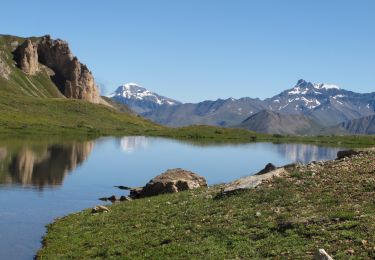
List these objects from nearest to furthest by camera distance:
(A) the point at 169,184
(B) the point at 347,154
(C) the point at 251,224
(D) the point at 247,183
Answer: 1. (C) the point at 251,224
2. (D) the point at 247,183
3. (B) the point at 347,154
4. (A) the point at 169,184

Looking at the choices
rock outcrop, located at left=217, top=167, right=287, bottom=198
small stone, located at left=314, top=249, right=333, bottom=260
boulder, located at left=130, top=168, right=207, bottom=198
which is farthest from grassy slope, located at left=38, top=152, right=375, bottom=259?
boulder, located at left=130, top=168, right=207, bottom=198

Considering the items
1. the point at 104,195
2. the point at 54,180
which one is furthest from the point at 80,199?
the point at 54,180

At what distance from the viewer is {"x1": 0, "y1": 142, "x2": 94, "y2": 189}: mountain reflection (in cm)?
7731

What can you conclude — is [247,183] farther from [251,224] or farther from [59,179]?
[59,179]

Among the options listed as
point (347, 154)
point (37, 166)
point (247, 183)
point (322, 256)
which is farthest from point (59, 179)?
point (322, 256)

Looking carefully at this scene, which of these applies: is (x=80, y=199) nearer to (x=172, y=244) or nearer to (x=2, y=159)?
(x=172, y=244)

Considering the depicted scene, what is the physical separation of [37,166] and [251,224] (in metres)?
71.3

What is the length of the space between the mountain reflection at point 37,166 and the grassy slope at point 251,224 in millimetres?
32336

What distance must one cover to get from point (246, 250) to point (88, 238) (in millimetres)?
13697

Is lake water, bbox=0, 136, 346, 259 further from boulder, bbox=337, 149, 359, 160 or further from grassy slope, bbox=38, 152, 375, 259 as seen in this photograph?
boulder, bbox=337, 149, 359, 160

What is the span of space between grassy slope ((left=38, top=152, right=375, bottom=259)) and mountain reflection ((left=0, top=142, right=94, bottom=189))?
32336mm

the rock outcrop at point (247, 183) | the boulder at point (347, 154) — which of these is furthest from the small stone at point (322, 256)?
the boulder at point (347, 154)

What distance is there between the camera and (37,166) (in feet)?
315

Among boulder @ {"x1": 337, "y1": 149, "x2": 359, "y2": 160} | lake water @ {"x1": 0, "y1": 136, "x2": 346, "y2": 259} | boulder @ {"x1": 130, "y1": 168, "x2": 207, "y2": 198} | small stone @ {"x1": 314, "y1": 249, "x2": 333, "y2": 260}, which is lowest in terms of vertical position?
lake water @ {"x1": 0, "y1": 136, "x2": 346, "y2": 259}
